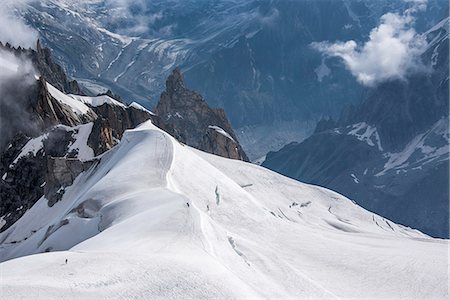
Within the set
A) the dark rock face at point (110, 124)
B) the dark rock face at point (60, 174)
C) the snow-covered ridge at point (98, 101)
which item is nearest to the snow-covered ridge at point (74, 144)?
the dark rock face at point (110, 124)

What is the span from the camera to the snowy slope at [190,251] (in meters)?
21.2

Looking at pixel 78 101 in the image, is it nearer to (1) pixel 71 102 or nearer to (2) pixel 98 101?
(1) pixel 71 102

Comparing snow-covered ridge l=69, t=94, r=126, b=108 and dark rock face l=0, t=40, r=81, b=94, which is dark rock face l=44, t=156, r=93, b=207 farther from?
dark rock face l=0, t=40, r=81, b=94

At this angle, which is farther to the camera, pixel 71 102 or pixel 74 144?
pixel 71 102

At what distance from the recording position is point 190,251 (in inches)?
1093

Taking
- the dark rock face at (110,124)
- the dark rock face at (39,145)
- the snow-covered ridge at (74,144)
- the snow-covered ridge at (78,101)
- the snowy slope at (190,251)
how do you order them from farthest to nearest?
1. the snow-covered ridge at (78,101)
2. the snow-covered ridge at (74,144)
3. the dark rock face at (110,124)
4. the dark rock face at (39,145)
5. the snowy slope at (190,251)

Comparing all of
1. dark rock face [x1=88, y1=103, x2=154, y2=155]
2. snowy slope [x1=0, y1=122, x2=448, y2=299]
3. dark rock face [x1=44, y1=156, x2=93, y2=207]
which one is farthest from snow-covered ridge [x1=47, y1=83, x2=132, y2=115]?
snowy slope [x1=0, y1=122, x2=448, y2=299]

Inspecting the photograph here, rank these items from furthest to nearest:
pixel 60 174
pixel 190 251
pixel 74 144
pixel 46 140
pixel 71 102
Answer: pixel 71 102, pixel 46 140, pixel 74 144, pixel 60 174, pixel 190 251

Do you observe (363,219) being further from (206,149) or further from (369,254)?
(206,149)

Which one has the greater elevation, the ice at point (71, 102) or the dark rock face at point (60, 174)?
the ice at point (71, 102)

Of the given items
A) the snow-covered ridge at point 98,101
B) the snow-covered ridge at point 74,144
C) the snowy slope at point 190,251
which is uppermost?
the snow-covered ridge at point 98,101

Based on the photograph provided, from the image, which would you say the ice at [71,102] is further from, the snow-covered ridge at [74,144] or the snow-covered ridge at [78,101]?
the snow-covered ridge at [74,144]

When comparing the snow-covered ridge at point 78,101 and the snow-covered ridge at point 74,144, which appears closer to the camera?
the snow-covered ridge at point 74,144

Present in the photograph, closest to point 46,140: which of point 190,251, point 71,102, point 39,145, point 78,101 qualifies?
point 39,145
